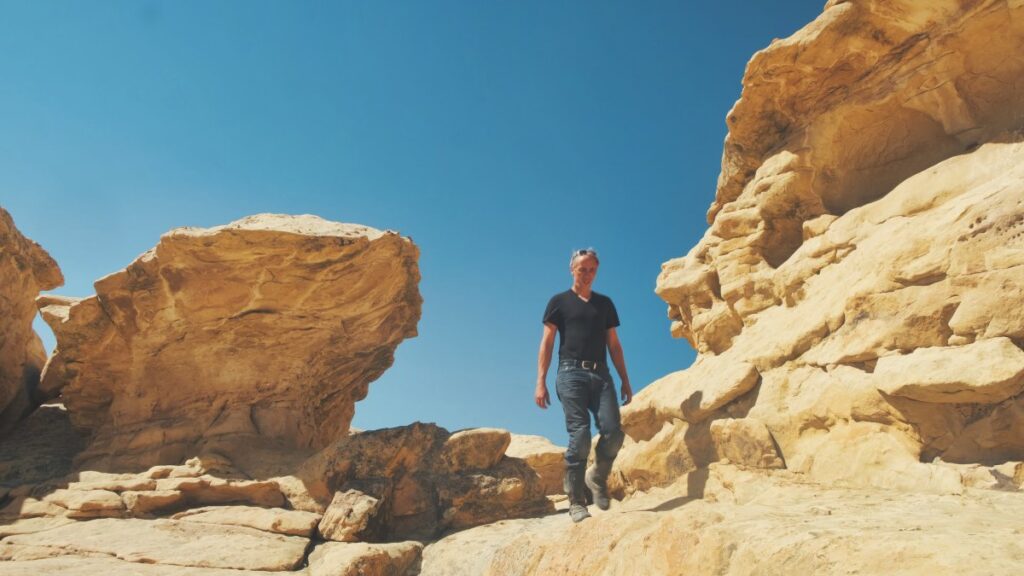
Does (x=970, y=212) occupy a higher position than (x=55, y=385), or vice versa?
(x=55, y=385)

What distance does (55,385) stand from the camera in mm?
15000

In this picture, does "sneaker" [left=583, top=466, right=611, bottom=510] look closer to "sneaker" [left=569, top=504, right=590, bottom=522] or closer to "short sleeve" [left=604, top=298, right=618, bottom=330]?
"sneaker" [left=569, top=504, right=590, bottom=522]

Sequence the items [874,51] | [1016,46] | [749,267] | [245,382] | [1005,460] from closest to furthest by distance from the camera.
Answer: [1005,460] < [1016,46] < [874,51] < [749,267] < [245,382]

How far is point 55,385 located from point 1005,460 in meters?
18.4

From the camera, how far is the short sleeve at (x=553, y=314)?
689 centimetres

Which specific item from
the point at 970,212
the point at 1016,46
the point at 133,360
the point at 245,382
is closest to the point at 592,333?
the point at 970,212

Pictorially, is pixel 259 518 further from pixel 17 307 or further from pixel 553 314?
pixel 17 307

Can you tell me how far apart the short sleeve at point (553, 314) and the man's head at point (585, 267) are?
37 centimetres

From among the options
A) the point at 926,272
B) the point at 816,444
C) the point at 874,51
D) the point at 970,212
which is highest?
the point at 874,51

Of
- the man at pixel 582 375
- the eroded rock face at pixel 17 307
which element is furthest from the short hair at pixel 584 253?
the eroded rock face at pixel 17 307

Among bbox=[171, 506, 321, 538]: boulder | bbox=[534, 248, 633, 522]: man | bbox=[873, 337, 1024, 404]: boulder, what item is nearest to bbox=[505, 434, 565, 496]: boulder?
bbox=[171, 506, 321, 538]: boulder

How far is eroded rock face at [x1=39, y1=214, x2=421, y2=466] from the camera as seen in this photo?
38.0 ft

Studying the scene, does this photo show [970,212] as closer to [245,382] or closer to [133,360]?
[245,382]

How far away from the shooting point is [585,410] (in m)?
6.54
